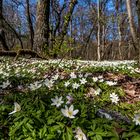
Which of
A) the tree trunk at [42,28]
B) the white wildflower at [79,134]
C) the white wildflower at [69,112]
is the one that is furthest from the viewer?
the tree trunk at [42,28]

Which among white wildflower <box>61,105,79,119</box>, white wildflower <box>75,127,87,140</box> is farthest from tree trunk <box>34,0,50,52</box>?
white wildflower <box>75,127,87,140</box>

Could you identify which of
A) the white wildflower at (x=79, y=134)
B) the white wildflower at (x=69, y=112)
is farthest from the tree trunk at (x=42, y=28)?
the white wildflower at (x=79, y=134)

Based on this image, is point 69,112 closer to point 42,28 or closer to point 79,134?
point 79,134

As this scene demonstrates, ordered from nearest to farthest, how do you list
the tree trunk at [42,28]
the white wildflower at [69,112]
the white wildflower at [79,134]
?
the white wildflower at [79,134], the white wildflower at [69,112], the tree trunk at [42,28]

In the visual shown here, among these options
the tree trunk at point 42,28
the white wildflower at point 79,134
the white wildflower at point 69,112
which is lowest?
the white wildflower at point 79,134

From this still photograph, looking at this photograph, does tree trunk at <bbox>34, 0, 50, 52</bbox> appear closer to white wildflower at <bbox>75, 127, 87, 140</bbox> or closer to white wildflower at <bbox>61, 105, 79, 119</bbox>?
white wildflower at <bbox>61, 105, 79, 119</bbox>

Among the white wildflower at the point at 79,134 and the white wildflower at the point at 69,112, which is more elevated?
the white wildflower at the point at 69,112

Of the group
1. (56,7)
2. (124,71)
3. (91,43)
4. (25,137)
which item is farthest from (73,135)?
(91,43)

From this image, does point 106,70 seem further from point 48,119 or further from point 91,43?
point 91,43

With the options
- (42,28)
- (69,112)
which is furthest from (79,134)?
(42,28)

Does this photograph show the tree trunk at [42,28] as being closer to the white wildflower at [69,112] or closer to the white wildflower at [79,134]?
the white wildflower at [69,112]

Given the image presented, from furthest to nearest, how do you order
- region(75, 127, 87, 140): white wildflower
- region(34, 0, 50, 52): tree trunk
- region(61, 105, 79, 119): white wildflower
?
region(34, 0, 50, 52): tree trunk → region(61, 105, 79, 119): white wildflower → region(75, 127, 87, 140): white wildflower

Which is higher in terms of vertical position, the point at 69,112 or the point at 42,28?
the point at 42,28

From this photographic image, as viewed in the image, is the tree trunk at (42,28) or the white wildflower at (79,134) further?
the tree trunk at (42,28)
